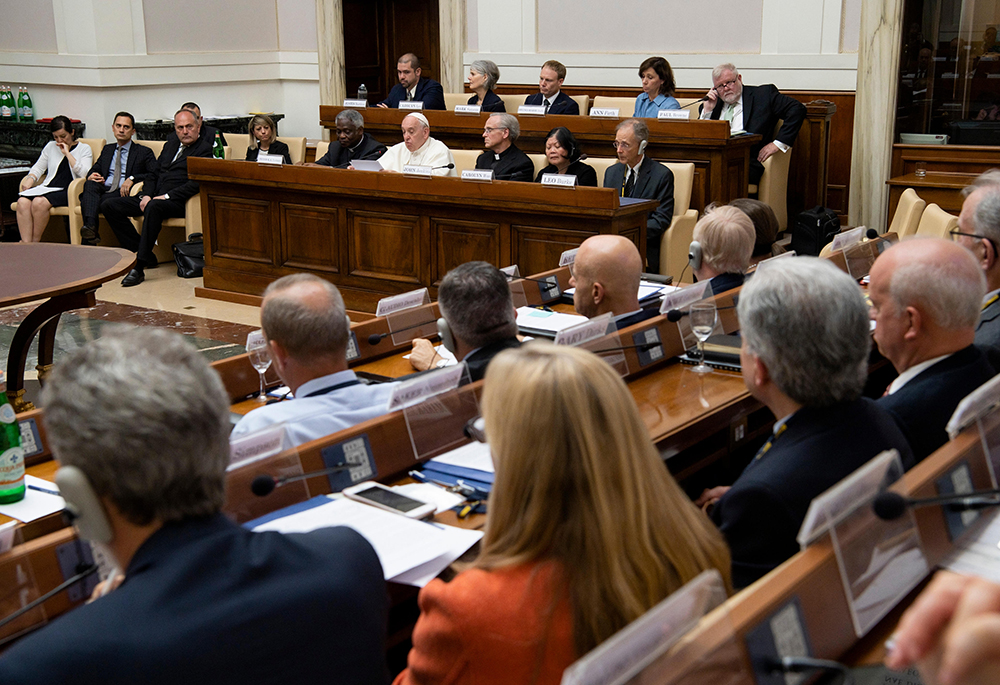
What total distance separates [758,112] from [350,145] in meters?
3.04

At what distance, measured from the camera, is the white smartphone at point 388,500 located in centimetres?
193

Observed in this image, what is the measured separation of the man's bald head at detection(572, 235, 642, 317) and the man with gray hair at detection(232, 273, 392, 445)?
1.01 m

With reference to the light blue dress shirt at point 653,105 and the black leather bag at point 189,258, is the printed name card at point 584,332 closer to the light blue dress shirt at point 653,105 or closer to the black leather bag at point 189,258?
the light blue dress shirt at point 653,105

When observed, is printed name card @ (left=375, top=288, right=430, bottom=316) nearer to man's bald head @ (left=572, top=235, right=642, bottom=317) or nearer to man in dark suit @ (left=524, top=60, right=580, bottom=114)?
man's bald head @ (left=572, top=235, right=642, bottom=317)

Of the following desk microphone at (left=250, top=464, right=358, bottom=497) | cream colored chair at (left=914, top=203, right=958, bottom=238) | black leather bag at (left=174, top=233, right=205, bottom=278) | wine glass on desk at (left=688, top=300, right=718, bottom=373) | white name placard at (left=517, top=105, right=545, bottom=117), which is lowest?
black leather bag at (left=174, top=233, right=205, bottom=278)

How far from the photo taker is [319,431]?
2.25 m

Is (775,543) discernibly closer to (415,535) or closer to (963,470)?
(963,470)

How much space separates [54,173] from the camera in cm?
844

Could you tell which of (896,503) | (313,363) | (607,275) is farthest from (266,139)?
(896,503)

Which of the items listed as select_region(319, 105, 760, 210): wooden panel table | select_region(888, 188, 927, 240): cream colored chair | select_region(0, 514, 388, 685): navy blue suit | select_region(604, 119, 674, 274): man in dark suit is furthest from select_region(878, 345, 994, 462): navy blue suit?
select_region(319, 105, 760, 210): wooden panel table

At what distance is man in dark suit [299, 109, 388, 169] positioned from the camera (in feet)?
23.7

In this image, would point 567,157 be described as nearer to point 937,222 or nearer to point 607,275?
point 937,222

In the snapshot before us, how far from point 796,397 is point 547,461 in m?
0.70

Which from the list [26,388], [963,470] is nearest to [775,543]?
[963,470]
